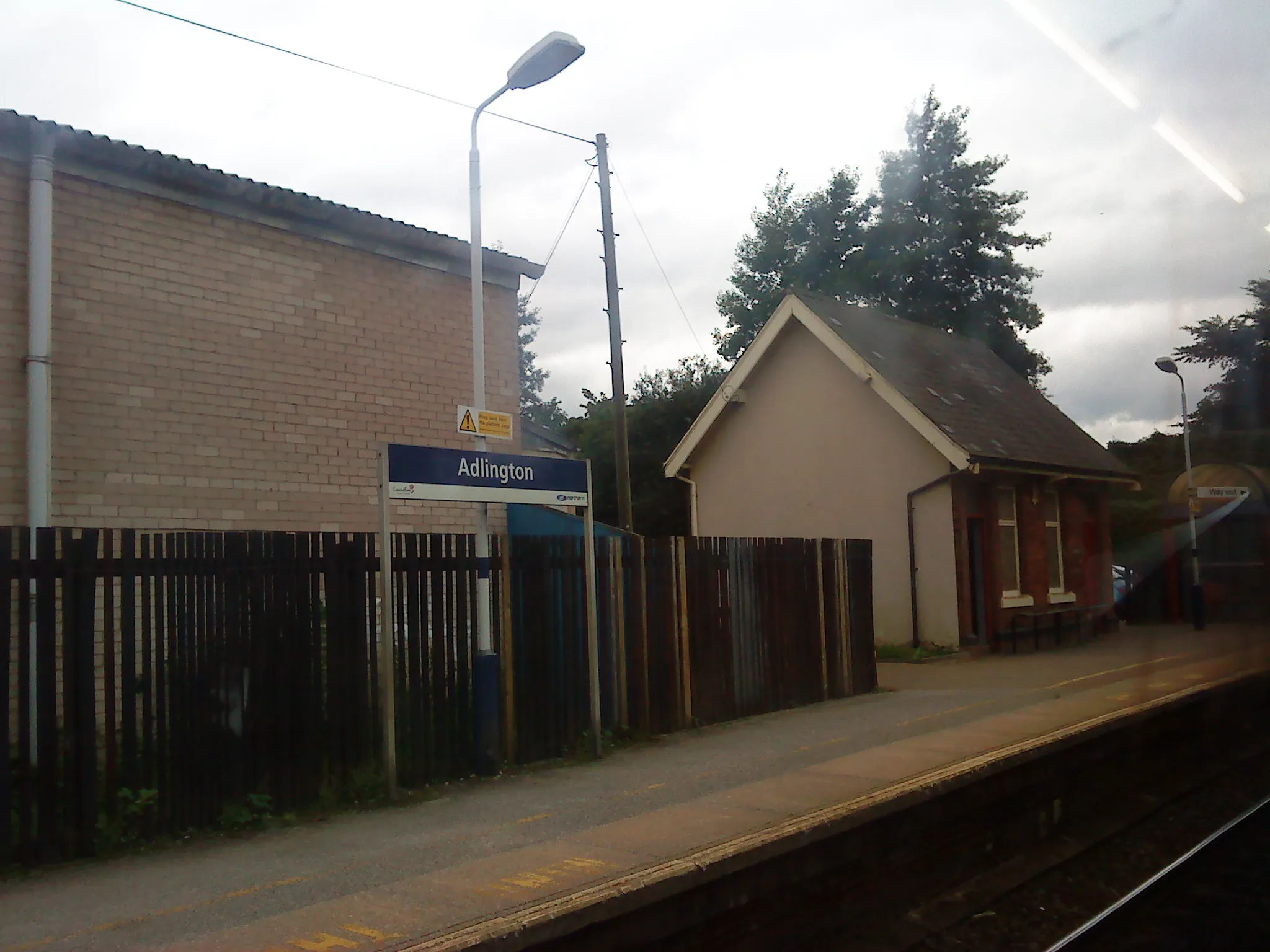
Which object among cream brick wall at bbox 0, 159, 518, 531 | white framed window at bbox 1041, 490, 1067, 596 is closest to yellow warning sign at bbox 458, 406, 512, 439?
cream brick wall at bbox 0, 159, 518, 531

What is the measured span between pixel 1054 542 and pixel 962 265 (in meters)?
18.8

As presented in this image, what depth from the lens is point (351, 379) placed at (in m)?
12.0

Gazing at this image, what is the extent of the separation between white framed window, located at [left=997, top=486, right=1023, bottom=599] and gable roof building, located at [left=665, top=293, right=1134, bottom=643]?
1.2 inches

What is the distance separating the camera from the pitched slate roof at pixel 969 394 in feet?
59.5

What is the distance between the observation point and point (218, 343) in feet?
35.3

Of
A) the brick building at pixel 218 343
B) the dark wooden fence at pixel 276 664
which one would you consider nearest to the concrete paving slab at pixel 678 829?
the dark wooden fence at pixel 276 664

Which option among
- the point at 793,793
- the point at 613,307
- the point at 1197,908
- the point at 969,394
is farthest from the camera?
the point at 969,394

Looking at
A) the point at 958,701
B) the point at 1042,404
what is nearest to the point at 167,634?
the point at 958,701

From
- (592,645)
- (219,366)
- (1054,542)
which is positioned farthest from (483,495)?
(1054,542)

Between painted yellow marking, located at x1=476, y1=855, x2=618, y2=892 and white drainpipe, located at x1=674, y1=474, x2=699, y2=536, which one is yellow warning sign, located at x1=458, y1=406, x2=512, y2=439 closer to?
painted yellow marking, located at x1=476, y1=855, x2=618, y2=892

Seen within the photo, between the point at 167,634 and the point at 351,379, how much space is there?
572cm

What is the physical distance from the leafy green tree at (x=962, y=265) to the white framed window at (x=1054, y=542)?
55.4ft

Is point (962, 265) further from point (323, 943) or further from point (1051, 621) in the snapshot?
point (323, 943)

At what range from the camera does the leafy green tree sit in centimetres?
3709
